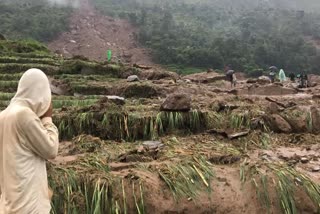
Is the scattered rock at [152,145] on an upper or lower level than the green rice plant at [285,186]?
upper

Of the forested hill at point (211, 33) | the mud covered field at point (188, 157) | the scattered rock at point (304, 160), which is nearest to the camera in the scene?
the mud covered field at point (188, 157)

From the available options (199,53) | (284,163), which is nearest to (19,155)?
(284,163)

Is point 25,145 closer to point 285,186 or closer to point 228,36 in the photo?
point 285,186

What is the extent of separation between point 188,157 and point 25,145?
8.53ft

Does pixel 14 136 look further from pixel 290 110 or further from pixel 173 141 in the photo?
pixel 290 110

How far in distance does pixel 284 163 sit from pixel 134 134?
7.65ft

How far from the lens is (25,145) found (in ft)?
11.3

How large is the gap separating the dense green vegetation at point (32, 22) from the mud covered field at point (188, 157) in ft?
111

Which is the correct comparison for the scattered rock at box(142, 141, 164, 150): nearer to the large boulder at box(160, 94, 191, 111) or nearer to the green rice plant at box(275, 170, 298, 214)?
the large boulder at box(160, 94, 191, 111)

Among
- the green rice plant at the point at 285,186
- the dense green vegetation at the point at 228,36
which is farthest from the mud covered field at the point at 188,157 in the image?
the dense green vegetation at the point at 228,36

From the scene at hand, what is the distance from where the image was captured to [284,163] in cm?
582

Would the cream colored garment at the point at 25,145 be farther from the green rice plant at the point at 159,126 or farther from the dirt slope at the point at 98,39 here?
the dirt slope at the point at 98,39

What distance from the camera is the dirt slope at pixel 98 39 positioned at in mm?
44866

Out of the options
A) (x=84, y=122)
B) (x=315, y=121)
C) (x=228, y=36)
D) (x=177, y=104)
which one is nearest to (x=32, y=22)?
(x=228, y=36)
